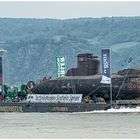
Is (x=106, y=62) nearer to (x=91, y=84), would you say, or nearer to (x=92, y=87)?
(x=92, y=87)

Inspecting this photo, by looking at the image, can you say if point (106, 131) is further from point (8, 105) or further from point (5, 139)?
point (8, 105)

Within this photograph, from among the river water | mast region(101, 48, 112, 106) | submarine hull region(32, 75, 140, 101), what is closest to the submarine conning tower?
submarine hull region(32, 75, 140, 101)

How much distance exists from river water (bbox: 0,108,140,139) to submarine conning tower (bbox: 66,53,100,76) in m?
22.9

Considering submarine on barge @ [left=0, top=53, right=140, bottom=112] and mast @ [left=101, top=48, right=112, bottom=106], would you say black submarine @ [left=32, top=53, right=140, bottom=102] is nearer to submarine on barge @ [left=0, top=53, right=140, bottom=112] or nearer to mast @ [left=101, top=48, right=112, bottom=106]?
submarine on barge @ [left=0, top=53, right=140, bottom=112]

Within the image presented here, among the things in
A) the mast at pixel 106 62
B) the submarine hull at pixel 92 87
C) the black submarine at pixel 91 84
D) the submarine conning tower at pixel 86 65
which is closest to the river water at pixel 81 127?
the mast at pixel 106 62

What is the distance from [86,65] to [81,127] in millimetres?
46186

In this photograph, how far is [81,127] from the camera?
252 feet

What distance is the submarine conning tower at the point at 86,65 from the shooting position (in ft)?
400

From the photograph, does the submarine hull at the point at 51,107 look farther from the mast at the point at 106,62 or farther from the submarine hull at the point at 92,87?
the submarine hull at the point at 92,87

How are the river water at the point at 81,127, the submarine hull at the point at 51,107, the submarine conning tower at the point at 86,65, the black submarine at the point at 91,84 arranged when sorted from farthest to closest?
the submarine conning tower at the point at 86,65 < the black submarine at the point at 91,84 < the submarine hull at the point at 51,107 < the river water at the point at 81,127

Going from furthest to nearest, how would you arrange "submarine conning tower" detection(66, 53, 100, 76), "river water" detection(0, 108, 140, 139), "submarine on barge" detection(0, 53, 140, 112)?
"submarine conning tower" detection(66, 53, 100, 76), "submarine on barge" detection(0, 53, 140, 112), "river water" detection(0, 108, 140, 139)

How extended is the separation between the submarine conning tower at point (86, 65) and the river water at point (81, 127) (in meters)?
22.9

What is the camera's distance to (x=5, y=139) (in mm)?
60688

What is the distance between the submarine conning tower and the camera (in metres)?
122
